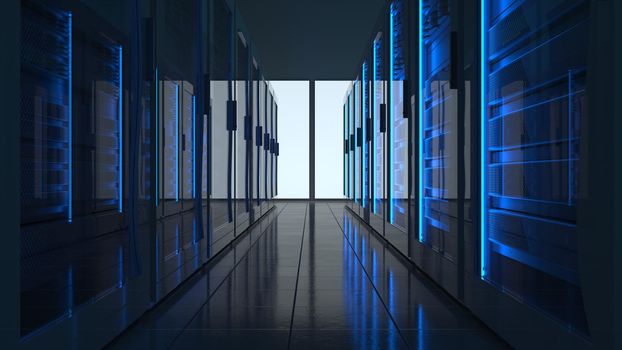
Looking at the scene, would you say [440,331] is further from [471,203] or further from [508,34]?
[508,34]

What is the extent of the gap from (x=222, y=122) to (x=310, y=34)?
788cm

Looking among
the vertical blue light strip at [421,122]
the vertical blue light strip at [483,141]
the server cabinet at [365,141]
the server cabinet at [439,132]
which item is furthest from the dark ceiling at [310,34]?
the vertical blue light strip at [483,141]

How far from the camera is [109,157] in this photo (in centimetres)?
287

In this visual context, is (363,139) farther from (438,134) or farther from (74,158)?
(74,158)

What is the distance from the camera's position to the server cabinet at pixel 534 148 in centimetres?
188

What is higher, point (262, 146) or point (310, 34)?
point (310, 34)

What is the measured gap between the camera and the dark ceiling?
1092 cm

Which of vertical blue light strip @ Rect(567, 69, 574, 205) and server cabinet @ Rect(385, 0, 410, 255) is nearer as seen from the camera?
vertical blue light strip @ Rect(567, 69, 574, 205)

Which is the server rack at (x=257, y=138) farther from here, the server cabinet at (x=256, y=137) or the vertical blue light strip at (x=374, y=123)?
the vertical blue light strip at (x=374, y=123)

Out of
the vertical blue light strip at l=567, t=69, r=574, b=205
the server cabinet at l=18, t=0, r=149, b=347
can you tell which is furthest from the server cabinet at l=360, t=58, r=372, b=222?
the vertical blue light strip at l=567, t=69, r=574, b=205

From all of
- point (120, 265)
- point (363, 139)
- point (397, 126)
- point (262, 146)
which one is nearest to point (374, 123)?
point (363, 139)

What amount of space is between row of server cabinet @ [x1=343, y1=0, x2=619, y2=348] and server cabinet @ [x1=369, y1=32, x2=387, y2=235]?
1760 mm

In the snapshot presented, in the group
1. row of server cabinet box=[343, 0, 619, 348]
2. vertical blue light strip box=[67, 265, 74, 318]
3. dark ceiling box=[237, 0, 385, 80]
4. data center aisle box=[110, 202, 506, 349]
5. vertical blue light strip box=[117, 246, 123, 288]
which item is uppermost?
dark ceiling box=[237, 0, 385, 80]

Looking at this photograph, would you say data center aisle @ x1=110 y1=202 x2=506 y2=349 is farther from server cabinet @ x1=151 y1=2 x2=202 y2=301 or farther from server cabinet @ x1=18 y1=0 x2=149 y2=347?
server cabinet @ x1=18 y1=0 x2=149 y2=347
